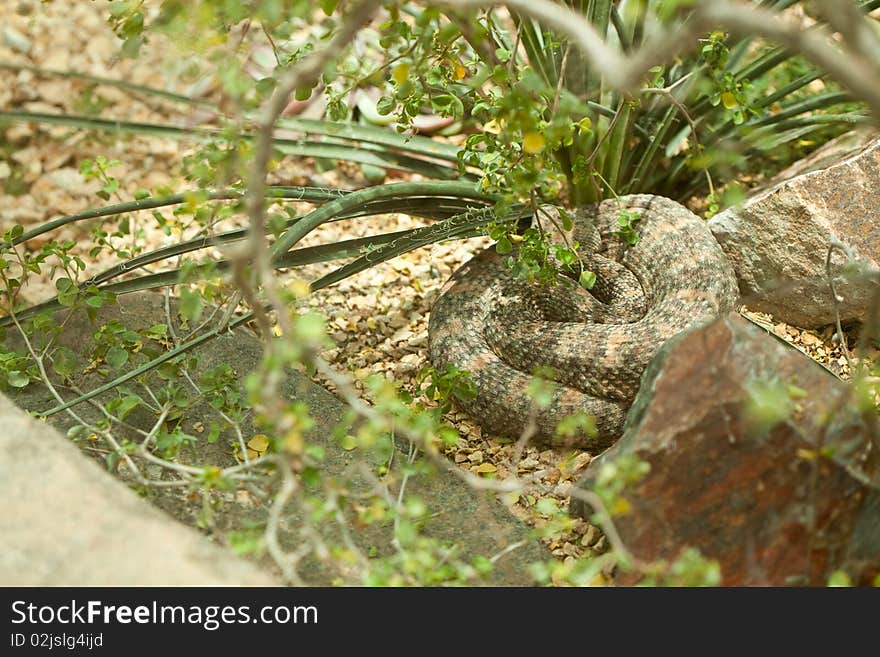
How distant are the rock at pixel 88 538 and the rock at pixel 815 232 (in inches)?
87.9

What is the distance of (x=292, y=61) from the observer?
9.68 feet

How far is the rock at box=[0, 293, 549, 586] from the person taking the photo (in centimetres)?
273

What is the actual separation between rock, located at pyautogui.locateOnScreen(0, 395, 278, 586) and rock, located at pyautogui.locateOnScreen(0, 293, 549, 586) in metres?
0.04

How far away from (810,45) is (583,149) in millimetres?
2196

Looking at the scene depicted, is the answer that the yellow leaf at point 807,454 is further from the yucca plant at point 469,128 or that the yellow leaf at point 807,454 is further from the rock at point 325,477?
the rock at point 325,477

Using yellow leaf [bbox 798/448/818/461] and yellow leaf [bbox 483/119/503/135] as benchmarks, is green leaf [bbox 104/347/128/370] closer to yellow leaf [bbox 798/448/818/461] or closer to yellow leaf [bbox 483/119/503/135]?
yellow leaf [bbox 483/119/503/135]

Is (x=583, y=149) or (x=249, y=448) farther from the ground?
(x=583, y=149)

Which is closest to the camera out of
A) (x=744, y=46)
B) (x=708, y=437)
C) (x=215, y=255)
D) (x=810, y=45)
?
(x=810, y=45)

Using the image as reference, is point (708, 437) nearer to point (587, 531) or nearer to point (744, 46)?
point (587, 531)

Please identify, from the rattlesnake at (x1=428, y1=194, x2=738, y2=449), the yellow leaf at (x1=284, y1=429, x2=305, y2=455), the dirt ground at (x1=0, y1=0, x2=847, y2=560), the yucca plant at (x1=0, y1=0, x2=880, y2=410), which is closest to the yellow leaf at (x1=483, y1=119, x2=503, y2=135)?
the yucca plant at (x1=0, y1=0, x2=880, y2=410)

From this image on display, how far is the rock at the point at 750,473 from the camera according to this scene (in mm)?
2309
